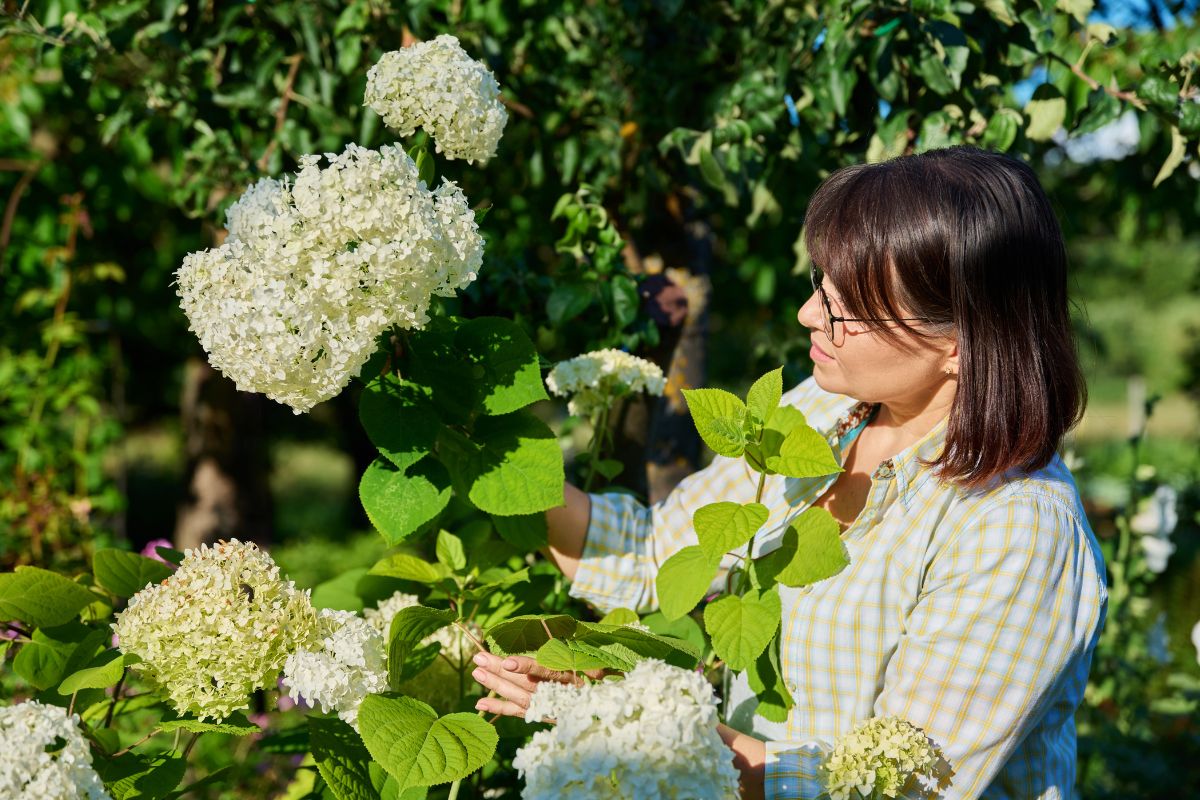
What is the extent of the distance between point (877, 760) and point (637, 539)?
0.78 metres

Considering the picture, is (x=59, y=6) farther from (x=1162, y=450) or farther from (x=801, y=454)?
(x=1162, y=450)

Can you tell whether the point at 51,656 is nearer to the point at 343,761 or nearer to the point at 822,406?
the point at 343,761

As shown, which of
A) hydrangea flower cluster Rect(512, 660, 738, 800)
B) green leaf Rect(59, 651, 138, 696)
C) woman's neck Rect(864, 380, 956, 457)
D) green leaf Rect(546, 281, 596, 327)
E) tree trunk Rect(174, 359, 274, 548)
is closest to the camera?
hydrangea flower cluster Rect(512, 660, 738, 800)

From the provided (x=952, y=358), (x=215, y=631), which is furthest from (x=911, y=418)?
(x=215, y=631)

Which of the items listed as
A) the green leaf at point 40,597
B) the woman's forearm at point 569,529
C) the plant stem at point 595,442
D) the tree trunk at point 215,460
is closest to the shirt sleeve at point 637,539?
the woman's forearm at point 569,529

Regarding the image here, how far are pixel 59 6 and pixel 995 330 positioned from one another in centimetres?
220

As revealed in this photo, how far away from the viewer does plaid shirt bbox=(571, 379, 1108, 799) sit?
1.32 meters

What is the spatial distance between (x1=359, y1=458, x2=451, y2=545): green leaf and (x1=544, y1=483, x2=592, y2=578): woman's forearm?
0.37m

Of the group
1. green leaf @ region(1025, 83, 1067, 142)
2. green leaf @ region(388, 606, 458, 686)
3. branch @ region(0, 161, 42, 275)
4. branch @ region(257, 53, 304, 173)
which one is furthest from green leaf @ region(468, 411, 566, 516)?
branch @ region(0, 161, 42, 275)

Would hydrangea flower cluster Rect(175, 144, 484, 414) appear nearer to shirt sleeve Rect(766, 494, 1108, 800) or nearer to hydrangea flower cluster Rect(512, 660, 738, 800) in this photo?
hydrangea flower cluster Rect(512, 660, 738, 800)

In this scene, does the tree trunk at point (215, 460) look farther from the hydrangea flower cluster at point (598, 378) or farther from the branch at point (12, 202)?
the hydrangea flower cluster at point (598, 378)

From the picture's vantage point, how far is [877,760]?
120cm

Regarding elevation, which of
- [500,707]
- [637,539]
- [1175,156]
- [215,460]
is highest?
[1175,156]

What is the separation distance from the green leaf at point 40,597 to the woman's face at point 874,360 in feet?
3.87
